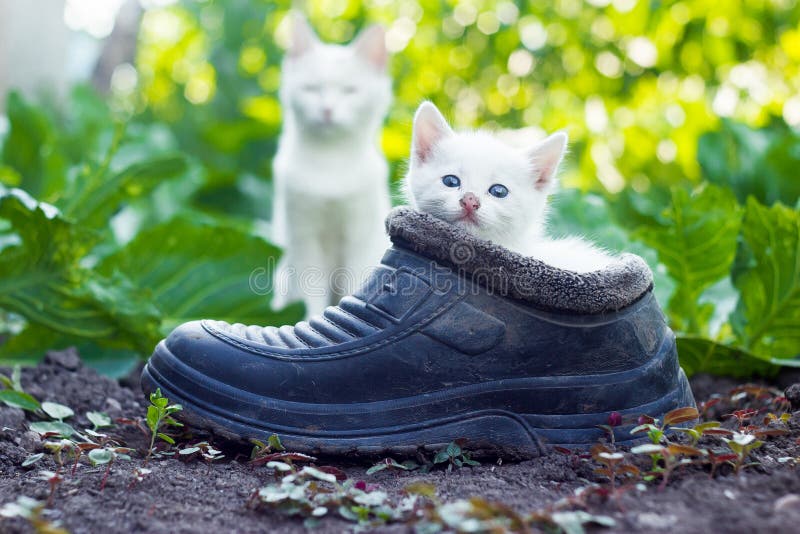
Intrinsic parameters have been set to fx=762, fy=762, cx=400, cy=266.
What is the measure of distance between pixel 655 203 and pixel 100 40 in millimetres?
4911

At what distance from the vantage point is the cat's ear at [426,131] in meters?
1.48

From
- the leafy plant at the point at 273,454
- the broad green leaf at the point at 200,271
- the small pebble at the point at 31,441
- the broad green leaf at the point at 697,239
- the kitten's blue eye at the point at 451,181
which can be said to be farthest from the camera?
the broad green leaf at the point at 200,271

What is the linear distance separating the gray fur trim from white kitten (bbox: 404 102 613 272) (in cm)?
9

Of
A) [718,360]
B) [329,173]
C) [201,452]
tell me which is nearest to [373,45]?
[329,173]

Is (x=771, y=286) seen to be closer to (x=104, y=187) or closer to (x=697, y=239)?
(x=697, y=239)

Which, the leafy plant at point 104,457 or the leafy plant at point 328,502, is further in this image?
the leafy plant at point 104,457

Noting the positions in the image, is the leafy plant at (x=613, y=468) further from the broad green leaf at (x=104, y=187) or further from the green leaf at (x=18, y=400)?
the broad green leaf at (x=104, y=187)

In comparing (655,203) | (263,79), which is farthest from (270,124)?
(655,203)

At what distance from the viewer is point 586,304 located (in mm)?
1243

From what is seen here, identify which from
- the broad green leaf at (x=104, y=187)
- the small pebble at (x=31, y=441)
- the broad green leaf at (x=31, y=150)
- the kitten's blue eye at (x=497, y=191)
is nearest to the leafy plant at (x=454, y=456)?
the kitten's blue eye at (x=497, y=191)

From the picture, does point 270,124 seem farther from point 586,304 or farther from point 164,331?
point 586,304

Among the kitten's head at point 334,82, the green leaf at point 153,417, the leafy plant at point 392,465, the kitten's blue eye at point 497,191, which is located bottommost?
the leafy plant at point 392,465

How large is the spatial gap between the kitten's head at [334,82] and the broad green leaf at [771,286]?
49.1 inches

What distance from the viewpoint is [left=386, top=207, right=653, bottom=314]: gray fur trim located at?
1.24 meters
